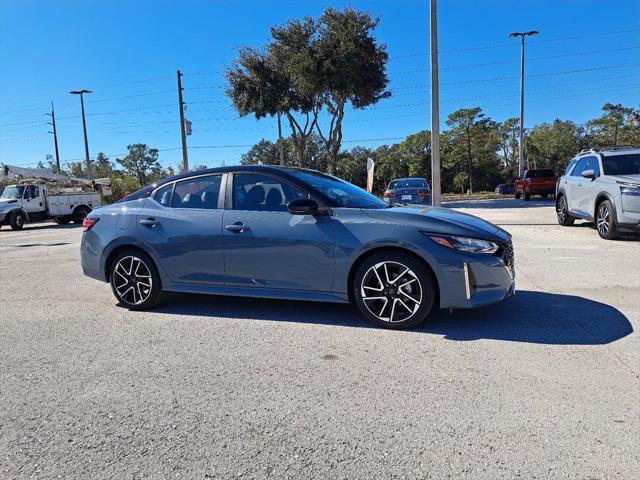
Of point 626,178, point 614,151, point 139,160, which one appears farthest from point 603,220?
point 139,160

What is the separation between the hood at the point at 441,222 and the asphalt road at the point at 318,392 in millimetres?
857

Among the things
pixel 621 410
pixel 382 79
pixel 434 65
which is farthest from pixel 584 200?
pixel 382 79

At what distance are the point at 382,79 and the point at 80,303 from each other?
77.8 feet

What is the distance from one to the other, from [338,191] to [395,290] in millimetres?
1305

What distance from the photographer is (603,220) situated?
955 centimetres

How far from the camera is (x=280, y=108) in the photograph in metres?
28.7

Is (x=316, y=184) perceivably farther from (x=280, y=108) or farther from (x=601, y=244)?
(x=280, y=108)

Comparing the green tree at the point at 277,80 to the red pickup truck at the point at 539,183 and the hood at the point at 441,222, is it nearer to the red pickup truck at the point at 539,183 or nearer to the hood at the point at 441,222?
the red pickup truck at the point at 539,183

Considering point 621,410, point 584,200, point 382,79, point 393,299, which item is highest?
point 382,79

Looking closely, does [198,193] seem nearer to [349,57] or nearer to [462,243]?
[462,243]

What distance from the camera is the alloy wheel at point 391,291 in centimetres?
424

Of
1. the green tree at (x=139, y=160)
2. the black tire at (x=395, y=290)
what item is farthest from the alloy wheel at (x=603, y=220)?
the green tree at (x=139, y=160)

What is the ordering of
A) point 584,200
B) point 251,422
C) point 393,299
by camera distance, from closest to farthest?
point 251,422 → point 393,299 → point 584,200

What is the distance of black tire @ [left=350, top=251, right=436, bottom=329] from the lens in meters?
4.21
